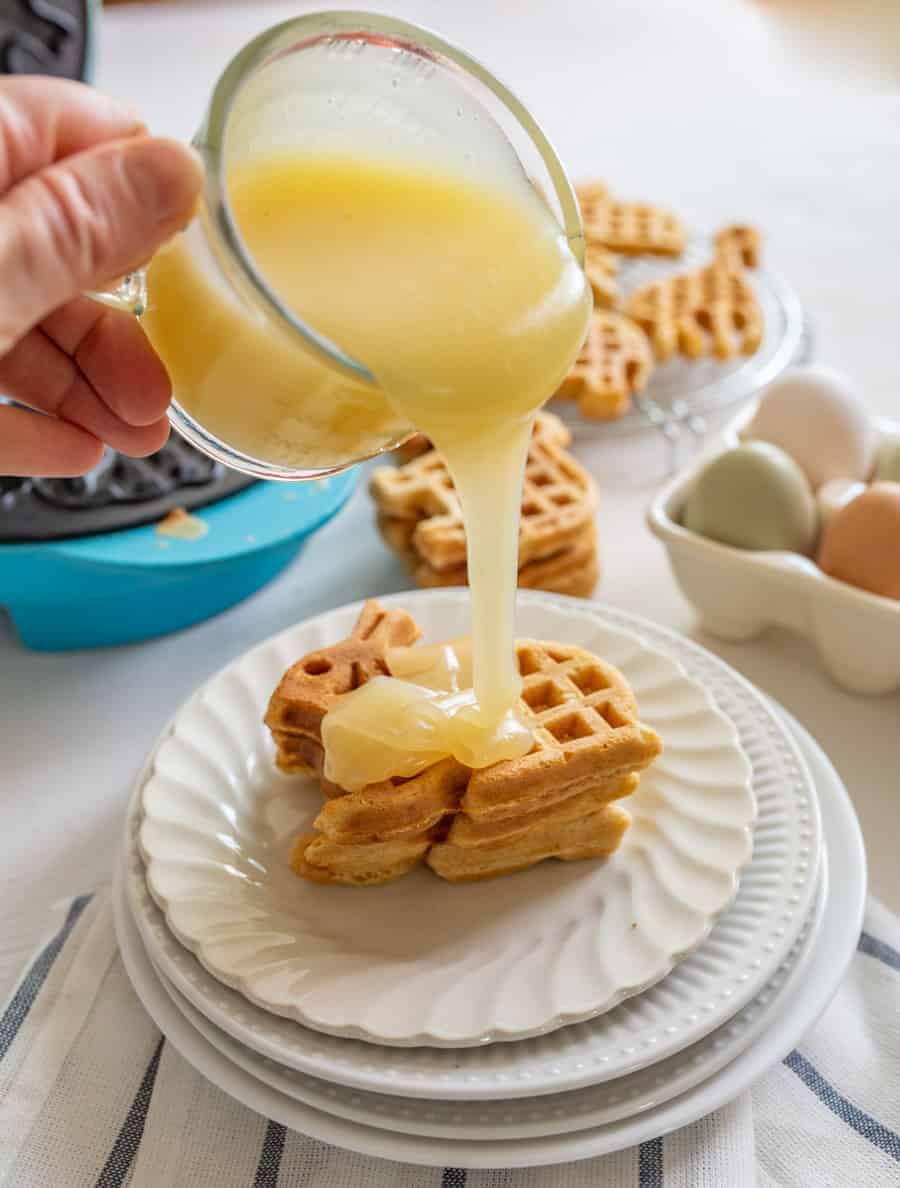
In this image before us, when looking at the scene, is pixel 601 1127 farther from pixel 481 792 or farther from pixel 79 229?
pixel 79 229

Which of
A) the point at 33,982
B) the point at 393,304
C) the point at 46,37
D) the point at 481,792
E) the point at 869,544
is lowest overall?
the point at 33,982

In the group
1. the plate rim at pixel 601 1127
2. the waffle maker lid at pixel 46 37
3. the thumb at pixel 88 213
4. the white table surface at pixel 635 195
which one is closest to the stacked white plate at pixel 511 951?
the plate rim at pixel 601 1127


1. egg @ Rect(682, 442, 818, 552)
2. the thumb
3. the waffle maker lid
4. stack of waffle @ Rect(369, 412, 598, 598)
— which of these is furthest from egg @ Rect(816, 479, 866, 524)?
the waffle maker lid

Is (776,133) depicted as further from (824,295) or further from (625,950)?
(625,950)

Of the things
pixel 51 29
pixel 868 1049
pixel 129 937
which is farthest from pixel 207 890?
pixel 51 29

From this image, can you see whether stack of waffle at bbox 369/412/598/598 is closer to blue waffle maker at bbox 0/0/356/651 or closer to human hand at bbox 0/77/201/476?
blue waffle maker at bbox 0/0/356/651

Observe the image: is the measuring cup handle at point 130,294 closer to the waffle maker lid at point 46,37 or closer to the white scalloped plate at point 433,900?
the white scalloped plate at point 433,900

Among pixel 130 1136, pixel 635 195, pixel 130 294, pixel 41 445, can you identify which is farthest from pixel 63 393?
pixel 635 195
